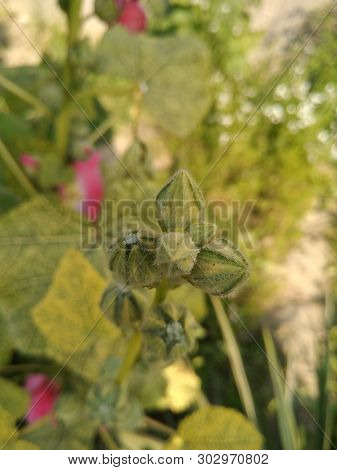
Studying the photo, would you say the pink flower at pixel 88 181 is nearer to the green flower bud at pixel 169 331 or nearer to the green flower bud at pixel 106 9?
the green flower bud at pixel 106 9

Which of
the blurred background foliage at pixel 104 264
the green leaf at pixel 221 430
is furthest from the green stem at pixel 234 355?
the green leaf at pixel 221 430

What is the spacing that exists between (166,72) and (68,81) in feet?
0.38

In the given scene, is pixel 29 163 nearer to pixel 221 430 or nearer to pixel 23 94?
pixel 23 94

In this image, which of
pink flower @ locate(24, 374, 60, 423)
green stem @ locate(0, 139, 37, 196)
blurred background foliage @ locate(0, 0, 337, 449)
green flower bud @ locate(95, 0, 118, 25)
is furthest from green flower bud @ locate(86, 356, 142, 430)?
green flower bud @ locate(95, 0, 118, 25)

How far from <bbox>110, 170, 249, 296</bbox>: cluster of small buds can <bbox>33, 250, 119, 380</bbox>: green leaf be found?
0.28 ft

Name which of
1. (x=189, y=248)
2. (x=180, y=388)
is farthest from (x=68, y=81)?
(x=180, y=388)

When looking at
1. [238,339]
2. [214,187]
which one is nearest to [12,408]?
[238,339]

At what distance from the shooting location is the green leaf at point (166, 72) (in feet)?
1.81

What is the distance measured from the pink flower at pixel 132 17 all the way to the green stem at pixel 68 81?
6cm

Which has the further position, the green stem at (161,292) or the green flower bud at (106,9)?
the green flower bud at (106,9)

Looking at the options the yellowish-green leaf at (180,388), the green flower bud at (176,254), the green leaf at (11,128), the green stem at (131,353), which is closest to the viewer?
the green flower bud at (176,254)

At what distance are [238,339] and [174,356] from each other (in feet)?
2.40

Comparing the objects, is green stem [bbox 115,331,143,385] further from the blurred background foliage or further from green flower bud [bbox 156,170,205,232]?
green flower bud [bbox 156,170,205,232]

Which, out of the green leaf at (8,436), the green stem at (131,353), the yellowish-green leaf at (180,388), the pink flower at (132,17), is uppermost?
the pink flower at (132,17)
